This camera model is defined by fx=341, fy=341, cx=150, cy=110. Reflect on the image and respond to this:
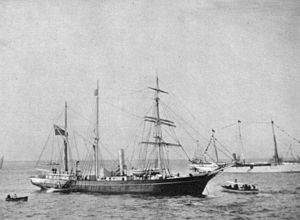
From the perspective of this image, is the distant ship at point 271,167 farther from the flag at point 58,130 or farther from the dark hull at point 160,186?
the flag at point 58,130

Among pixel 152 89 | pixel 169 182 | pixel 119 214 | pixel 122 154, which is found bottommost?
pixel 119 214

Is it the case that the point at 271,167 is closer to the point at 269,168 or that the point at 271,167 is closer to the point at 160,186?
the point at 269,168

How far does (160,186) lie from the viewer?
43.8 m

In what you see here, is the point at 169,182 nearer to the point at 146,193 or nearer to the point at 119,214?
the point at 146,193

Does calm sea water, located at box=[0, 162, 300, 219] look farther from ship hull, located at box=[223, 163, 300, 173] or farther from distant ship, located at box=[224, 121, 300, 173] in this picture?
ship hull, located at box=[223, 163, 300, 173]

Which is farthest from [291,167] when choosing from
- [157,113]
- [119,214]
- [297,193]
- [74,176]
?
[119,214]

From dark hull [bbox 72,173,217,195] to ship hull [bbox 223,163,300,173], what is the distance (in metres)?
60.4

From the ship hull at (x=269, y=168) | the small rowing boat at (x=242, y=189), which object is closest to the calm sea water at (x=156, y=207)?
the small rowing boat at (x=242, y=189)

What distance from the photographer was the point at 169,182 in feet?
144

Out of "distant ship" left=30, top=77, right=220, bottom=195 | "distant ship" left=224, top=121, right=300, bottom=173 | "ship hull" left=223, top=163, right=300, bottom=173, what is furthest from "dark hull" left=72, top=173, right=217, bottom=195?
"ship hull" left=223, top=163, right=300, bottom=173

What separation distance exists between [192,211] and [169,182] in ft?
38.3

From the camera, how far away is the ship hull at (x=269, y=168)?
96.4 meters

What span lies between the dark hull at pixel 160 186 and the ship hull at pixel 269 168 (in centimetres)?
6042

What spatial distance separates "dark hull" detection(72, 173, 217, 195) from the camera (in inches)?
1725
